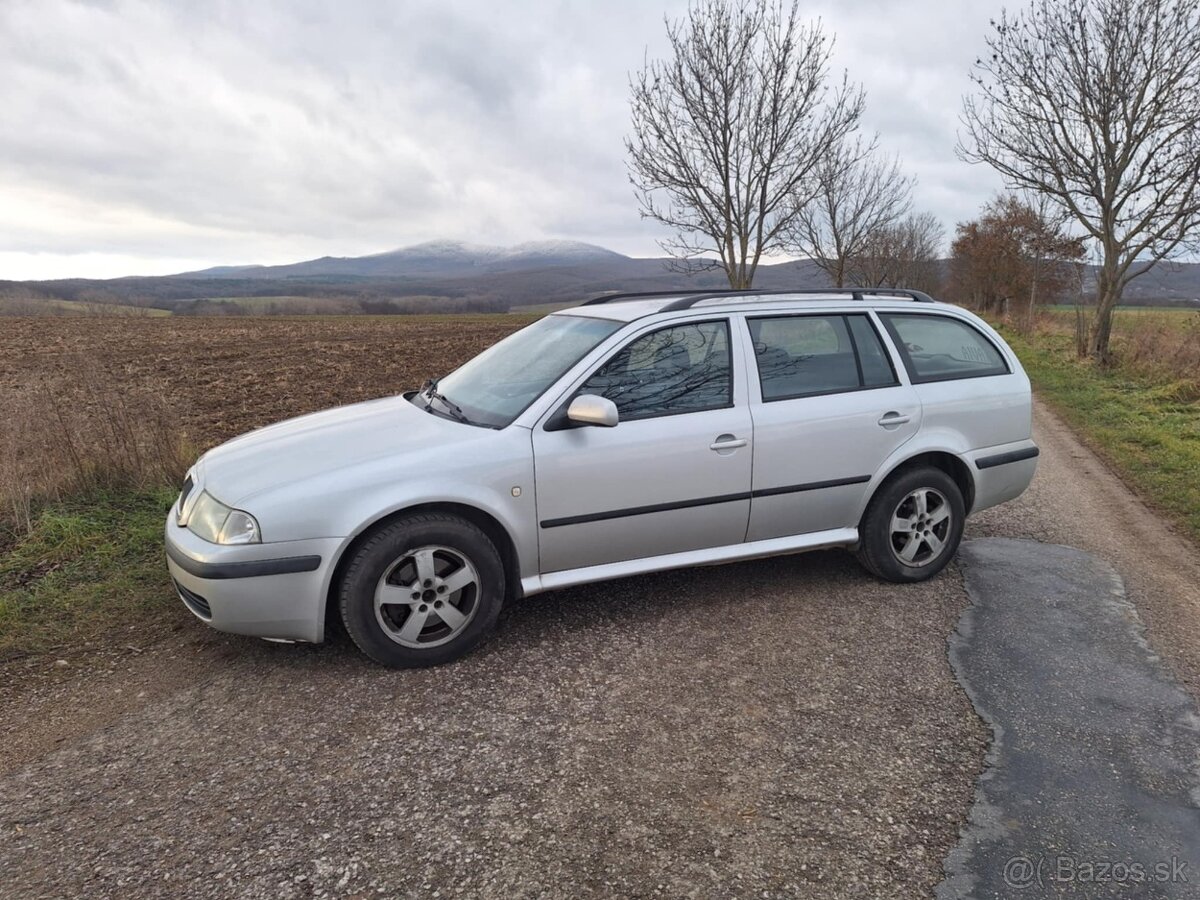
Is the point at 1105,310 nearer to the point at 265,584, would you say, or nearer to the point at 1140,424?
the point at 1140,424

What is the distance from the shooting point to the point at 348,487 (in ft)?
11.4

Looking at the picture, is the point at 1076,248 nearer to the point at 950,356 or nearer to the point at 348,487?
the point at 950,356

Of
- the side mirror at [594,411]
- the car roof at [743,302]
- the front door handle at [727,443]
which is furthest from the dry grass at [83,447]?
the front door handle at [727,443]

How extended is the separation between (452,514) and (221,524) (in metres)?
1.01

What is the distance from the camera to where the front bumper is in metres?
3.39

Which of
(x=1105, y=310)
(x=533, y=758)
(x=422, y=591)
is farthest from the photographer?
(x=1105, y=310)

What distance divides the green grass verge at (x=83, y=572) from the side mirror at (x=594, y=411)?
2622 millimetres

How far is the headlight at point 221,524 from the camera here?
3408 millimetres

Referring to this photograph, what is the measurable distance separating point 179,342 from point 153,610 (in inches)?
1048

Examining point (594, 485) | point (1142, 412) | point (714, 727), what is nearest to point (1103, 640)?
point (714, 727)

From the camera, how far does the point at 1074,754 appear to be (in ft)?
9.70

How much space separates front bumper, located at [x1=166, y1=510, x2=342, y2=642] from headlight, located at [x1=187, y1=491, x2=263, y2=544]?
0.03 m

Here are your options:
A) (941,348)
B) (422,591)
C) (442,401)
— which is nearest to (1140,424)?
(941,348)

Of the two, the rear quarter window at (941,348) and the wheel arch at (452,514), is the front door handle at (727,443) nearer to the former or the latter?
the wheel arch at (452,514)
